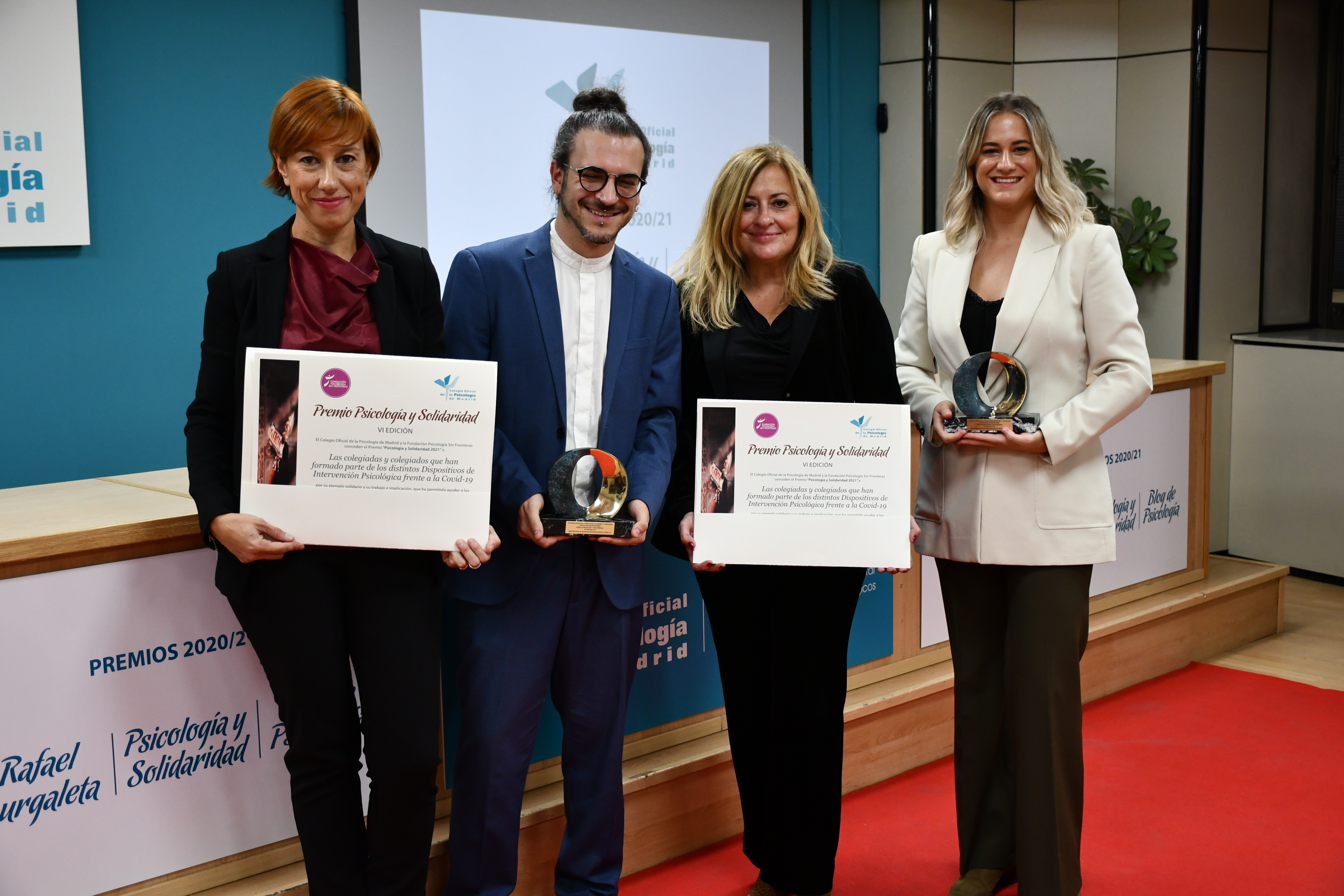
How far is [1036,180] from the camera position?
224 cm

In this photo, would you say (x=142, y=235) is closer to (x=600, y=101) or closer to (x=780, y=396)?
(x=600, y=101)

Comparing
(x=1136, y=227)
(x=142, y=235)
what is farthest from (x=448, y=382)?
(x=1136, y=227)

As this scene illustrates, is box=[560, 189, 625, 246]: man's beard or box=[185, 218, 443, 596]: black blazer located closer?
box=[185, 218, 443, 596]: black blazer

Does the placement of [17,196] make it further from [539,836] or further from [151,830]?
[539,836]

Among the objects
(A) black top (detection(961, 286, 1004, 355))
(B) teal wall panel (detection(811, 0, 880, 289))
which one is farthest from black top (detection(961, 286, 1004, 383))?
(B) teal wall panel (detection(811, 0, 880, 289))

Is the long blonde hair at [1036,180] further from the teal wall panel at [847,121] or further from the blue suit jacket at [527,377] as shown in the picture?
the teal wall panel at [847,121]

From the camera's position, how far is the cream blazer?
86.8 inches

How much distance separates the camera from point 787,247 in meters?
2.24

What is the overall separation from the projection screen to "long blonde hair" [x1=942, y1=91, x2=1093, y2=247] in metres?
2.07

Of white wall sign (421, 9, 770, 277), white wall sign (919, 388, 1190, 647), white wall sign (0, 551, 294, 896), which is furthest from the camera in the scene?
white wall sign (421, 9, 770, 277)

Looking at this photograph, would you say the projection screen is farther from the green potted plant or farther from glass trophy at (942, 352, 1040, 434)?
glass trophy at (942, 352, 1040, 434)

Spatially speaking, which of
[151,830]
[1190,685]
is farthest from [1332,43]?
[151,830]

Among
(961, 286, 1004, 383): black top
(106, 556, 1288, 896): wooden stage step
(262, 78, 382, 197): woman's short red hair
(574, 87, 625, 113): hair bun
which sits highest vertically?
(574, 87, 625, 113): hair bun

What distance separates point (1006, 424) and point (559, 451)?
0.86 m
